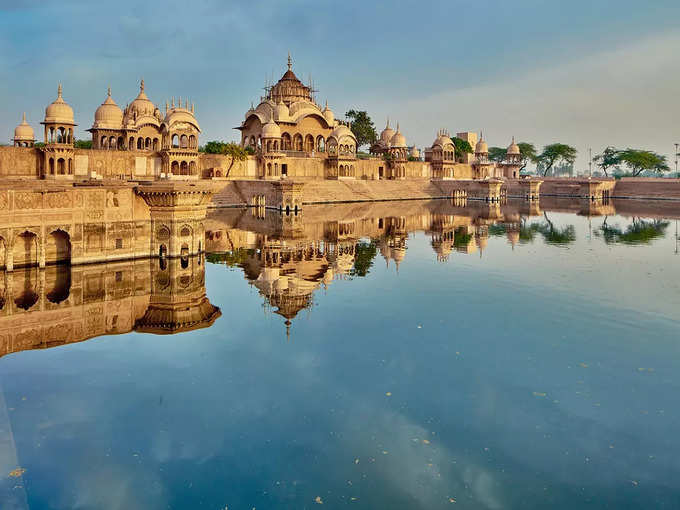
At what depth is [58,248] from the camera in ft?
55.3

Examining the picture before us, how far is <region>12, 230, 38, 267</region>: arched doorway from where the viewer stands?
52.3ft

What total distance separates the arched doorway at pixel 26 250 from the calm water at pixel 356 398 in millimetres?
1865

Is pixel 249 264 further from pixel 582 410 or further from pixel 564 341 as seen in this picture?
pixel 582 410

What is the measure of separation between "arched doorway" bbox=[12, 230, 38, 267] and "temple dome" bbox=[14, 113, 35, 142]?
82.7 ft

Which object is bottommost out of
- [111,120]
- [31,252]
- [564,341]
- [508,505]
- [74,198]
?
[508,505]

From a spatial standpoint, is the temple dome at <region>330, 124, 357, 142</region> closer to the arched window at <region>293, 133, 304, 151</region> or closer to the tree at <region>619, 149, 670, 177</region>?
the arched window at <region>293, 133, 304, 151</region>

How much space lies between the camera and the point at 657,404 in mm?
7734

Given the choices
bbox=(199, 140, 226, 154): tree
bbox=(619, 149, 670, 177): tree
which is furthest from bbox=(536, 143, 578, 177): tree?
bbox=(199, 140, 226, 154): tree

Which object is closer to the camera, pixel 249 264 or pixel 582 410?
pixel 582 410

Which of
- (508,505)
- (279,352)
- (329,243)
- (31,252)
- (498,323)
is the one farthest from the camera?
(329,243)

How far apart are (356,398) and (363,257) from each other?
12.4 metres

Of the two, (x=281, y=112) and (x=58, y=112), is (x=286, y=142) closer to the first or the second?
(x=281, y=112)

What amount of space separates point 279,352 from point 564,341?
5.48 metres

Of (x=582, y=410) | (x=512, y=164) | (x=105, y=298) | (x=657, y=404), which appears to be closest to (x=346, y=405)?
(x=582, y=410)
